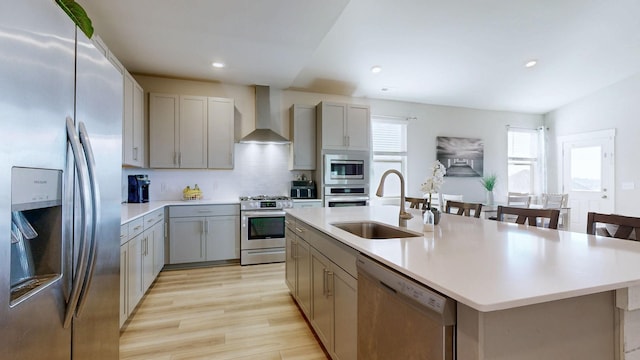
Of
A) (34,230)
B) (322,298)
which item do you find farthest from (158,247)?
(34,230)

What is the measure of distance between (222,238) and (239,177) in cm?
107

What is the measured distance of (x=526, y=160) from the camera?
6.43m

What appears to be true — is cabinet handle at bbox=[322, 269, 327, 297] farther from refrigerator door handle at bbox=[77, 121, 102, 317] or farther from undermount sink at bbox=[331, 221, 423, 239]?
refrigerator door handle at bbox=[77, 121, 102, 317]

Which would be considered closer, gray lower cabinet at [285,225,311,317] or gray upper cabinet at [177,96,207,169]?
gray lower cabinet at [285,225,311,317]

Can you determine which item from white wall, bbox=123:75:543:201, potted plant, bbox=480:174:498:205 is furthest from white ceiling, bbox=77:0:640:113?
potted plant, bbox=480:174:498:205

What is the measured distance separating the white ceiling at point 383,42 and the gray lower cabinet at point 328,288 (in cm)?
200

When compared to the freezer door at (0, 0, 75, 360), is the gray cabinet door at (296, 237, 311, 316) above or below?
below

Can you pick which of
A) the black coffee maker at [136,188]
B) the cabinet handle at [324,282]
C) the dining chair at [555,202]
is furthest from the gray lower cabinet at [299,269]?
the dining chair at [555,202]

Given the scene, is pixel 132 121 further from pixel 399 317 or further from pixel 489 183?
pixel 489 183

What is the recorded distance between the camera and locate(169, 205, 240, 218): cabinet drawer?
3814 mm

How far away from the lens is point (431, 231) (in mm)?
1813

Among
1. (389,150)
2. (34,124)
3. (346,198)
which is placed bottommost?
(346,198)

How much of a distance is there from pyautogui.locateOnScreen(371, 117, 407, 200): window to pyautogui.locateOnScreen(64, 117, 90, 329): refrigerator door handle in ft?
15.3

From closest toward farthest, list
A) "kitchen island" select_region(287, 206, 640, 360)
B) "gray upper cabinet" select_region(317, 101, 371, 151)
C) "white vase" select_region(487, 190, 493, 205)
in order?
1. "kitchen island" select_region(287, 206, 640, 360)
2. "gray upper cabinet" select_region(317, 101, 371, 151)
3. "white vase" select_region(487, 190, 493, 205)
